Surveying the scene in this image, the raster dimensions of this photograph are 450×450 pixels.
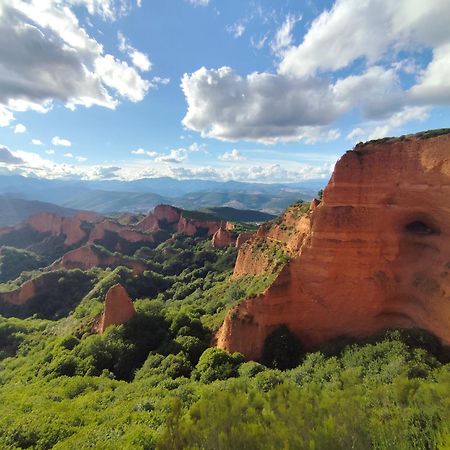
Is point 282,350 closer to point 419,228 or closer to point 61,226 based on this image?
point 419,228

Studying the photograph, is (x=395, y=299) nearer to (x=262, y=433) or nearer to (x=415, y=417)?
(x=415, y=417)

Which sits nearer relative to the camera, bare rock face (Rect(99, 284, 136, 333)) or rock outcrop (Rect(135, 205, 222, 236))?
bare rock face (Rect(99, 284, 136, 333))

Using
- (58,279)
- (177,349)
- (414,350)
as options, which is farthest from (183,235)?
(414,350)

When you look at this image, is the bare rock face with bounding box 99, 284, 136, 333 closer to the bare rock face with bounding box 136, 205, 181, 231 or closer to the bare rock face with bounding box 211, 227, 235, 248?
the bare rock face with bounding box 211, 227, 235, 248

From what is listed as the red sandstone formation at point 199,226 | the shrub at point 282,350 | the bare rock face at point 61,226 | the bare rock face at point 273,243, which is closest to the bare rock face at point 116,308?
the shrub at point 282,350

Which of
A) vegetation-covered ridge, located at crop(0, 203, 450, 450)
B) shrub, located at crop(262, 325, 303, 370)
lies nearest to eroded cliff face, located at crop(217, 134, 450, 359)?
shrub, located at crop(262, 325, 303, 370)

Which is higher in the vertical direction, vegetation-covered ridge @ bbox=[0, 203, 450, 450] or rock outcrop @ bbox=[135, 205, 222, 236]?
vegetation-covered ridge @ bbox=[0, 203, 450, 450]
